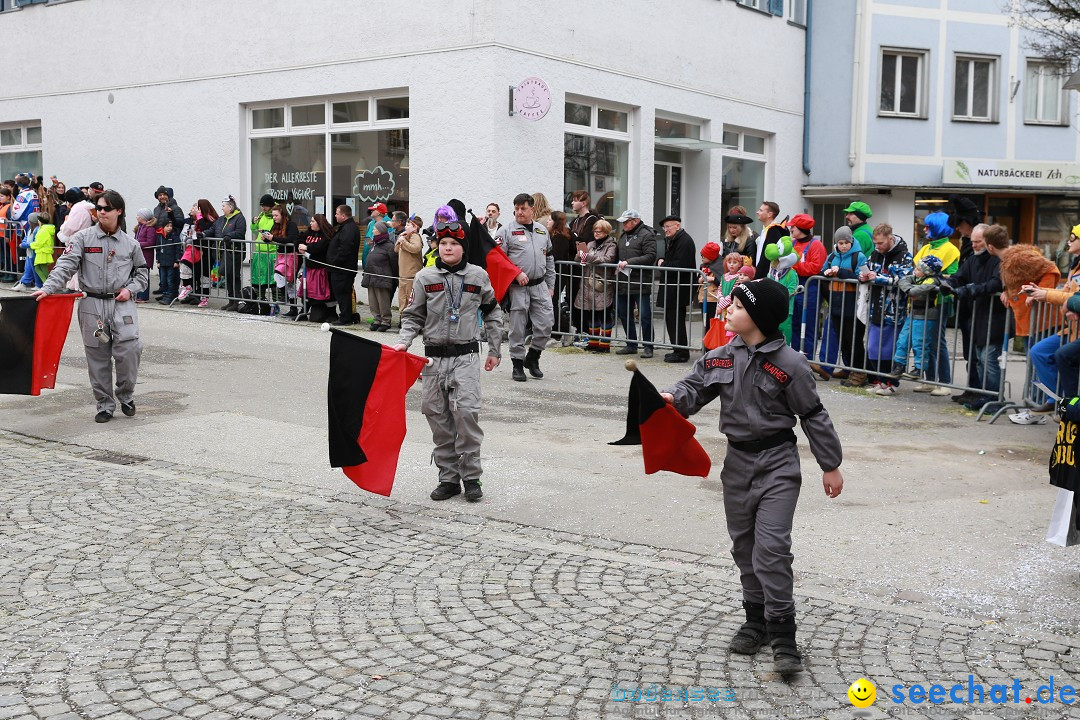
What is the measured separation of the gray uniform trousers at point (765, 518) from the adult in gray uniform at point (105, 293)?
267 inches

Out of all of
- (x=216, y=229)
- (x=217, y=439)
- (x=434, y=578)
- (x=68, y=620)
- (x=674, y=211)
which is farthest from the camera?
(x=674, y=211)

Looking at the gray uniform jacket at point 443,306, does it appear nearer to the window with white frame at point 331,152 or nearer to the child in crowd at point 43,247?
the window with white frame at point 331,152

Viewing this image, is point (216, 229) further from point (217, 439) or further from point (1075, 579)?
point (1075, 579)

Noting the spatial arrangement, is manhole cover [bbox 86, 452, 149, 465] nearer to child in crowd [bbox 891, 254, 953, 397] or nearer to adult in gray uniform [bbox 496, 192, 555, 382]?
adult in gray uniform [bbox 496, 192, 555, 382]

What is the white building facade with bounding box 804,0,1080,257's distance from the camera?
25.5m

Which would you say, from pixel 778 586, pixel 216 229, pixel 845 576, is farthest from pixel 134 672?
pixel 216 229

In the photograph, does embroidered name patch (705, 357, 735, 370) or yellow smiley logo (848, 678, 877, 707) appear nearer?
yellow smiley logo (848, 678, 877, 707)

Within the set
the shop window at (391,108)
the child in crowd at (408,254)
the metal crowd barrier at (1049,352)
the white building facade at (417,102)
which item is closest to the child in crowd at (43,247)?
the white building facade at (417,102)

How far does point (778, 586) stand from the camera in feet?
16.0

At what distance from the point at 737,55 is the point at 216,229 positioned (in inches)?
421

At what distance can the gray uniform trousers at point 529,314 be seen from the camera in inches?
490

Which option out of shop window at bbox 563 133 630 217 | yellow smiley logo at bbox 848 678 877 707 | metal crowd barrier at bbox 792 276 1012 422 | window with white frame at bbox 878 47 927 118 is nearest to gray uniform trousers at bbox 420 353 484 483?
yellow smiley logo at bbox 848 678 877 707

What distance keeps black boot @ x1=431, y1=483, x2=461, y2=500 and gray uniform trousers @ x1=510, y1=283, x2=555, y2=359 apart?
4724 millimetres

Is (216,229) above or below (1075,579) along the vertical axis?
above
